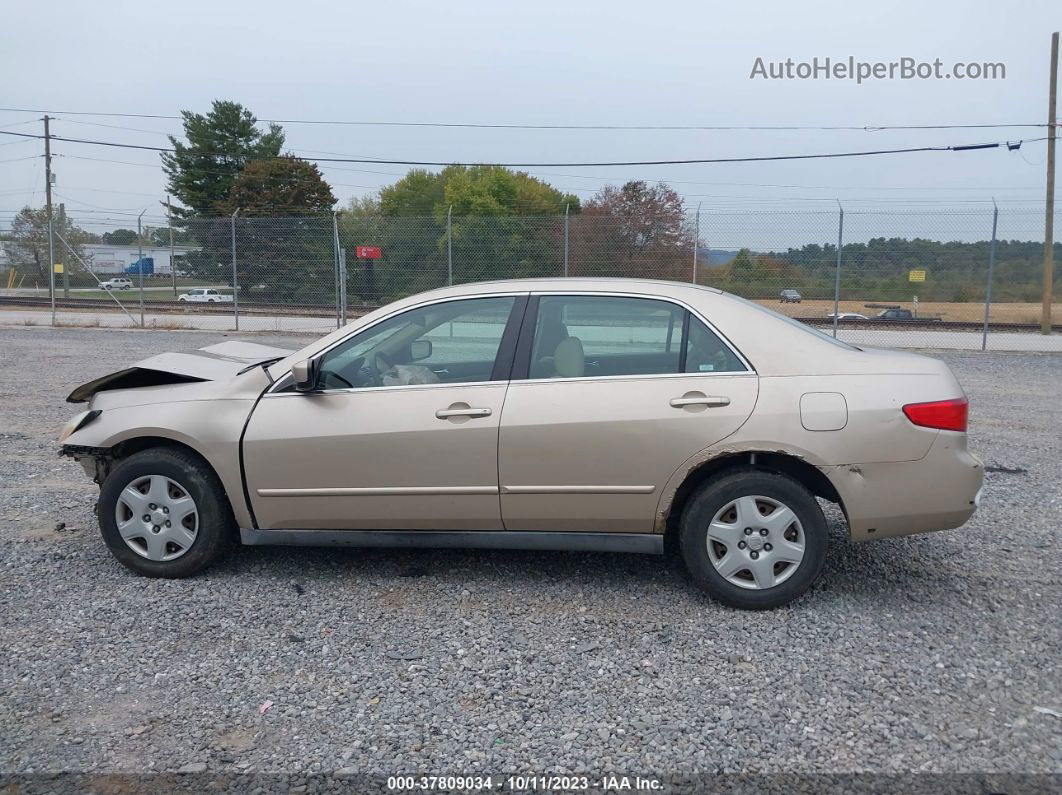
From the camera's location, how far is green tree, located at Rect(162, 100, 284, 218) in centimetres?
5112

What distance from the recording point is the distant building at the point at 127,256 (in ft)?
70.7

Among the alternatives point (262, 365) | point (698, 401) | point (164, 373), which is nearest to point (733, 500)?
point (698, 401)

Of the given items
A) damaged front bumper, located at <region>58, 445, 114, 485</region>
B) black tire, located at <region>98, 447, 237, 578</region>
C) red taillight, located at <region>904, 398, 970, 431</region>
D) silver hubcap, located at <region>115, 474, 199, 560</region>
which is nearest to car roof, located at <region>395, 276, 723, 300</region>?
red taillight, located at <region>904, 398, 970, 431</region>

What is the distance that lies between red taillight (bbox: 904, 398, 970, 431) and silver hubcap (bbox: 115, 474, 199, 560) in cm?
353

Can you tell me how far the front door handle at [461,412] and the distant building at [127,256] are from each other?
18.4m

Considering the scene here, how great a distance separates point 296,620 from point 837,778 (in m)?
2.47

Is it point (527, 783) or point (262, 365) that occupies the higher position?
point (262, 365)

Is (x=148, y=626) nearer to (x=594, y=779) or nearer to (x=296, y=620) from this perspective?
(x=296, y=620)

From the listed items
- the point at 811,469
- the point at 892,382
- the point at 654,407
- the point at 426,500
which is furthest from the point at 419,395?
the point at 892,382

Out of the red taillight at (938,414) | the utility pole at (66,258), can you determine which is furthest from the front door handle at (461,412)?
the utility pole at (66,258)

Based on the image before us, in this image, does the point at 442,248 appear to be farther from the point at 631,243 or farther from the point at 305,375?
the point at 305,375

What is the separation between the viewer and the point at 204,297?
71.0 feet

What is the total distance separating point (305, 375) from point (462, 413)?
0.80 metres

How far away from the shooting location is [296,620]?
4270 millimetres
